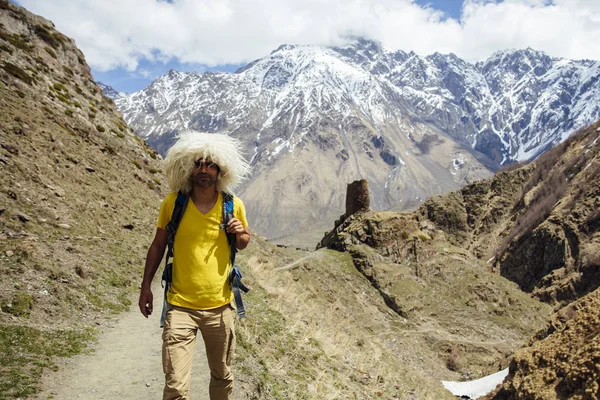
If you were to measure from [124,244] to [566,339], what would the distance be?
14.5 meters

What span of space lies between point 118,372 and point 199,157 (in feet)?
16.5

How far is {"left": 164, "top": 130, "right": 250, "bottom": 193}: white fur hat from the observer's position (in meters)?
5.42

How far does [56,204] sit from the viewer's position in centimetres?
1644

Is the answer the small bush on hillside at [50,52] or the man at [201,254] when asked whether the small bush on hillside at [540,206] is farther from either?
the man at [201,254]

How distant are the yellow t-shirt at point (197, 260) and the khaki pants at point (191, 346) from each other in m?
0.13

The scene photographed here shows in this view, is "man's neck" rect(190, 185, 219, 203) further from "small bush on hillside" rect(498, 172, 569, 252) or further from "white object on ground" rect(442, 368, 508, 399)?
"small bush on hillside" rect(498, 172, 569, 252)

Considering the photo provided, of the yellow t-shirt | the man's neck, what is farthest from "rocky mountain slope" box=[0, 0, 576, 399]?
the man's neck

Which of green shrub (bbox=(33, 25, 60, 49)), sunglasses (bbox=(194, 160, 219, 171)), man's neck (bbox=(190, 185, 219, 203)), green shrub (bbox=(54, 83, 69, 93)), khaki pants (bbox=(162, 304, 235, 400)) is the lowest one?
khaki pants (bbox=(162, 304, 235, 400))

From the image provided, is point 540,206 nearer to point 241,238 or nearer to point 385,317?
point 385,317

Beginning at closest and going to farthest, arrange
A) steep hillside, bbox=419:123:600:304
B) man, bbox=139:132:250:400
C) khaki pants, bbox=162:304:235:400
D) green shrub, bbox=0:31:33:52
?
1. khaki pants, bbox=162:304:235:400
2. man, bbox=139:132:250:400
3. green shrub, bbox=0:31:33:52
4. steep hillside, bbox=419:123:600:304

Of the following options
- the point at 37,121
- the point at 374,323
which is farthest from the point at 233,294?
the point at 374,323

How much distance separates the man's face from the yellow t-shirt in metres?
0.27

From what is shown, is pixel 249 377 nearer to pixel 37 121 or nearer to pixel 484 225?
pixel 37 121

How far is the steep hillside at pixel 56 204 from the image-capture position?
9031 mm
